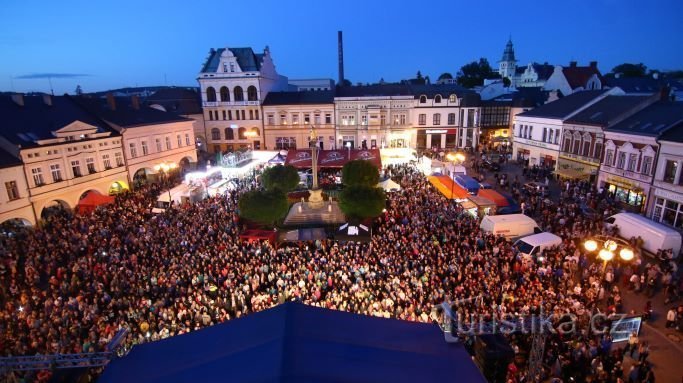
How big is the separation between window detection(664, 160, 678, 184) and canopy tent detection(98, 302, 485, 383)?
20.8m

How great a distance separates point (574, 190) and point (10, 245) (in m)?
34.1

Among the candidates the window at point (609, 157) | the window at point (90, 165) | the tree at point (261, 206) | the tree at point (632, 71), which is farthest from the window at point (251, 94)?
the tree at point (632, 71)

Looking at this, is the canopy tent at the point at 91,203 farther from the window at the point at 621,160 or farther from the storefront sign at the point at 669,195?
the window at the point at 621,160

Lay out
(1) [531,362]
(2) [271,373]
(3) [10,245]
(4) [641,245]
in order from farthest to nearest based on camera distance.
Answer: (3) [10,245] → (4) [641,245] → (1) [531,362] → (2) [271,373]

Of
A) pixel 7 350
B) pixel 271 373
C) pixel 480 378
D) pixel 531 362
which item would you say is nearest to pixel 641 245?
pixel 531 362

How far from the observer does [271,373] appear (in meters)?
5.50

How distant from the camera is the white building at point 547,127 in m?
32.0

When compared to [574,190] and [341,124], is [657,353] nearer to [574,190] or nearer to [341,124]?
[574,190]

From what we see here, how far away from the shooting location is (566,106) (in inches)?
1320

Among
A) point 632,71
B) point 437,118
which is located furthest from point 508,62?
point 437,118

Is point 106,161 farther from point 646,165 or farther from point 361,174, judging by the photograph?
point 646,165

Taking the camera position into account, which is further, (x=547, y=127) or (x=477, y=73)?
Answer: (x=477, y=73)

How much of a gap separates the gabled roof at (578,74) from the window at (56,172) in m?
57.1

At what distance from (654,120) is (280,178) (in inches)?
929
